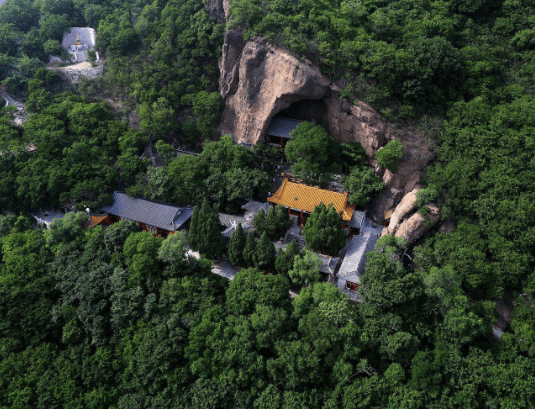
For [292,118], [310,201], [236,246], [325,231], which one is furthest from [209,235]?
[292,118]

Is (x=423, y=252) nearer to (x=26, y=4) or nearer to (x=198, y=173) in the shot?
(x=198, y=173)

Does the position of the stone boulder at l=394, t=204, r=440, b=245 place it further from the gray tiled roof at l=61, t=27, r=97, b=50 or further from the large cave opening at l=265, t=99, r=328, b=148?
the gray tiled roof at l=61, t=27, r=97, b=50

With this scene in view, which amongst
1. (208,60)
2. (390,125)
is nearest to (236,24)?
(208,60)

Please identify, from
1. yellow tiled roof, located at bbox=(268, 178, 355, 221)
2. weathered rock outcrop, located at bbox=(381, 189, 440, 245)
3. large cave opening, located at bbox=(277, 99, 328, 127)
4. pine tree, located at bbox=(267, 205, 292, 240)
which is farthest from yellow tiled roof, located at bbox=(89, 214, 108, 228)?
weathered rock outcrop, located at bbox=(381, 189, 440, 245)

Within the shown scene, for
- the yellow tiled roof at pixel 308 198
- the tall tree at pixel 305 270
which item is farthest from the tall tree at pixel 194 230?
the tall tree at pixel 305 270

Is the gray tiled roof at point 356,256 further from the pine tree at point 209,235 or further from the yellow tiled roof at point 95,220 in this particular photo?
the yellow tiled roof at point 95,220
